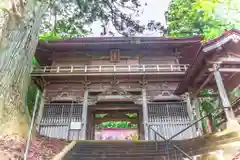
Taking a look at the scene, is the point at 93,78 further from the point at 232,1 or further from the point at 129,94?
the point at 232,1

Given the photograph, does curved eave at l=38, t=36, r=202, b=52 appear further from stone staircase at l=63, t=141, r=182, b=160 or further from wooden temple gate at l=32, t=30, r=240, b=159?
stone staircase at l=63, t=141, r=182, b=160

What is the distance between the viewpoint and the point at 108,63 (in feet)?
47.2

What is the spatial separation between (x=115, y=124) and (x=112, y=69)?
17625 millimetres

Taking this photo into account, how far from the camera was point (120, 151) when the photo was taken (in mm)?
7180

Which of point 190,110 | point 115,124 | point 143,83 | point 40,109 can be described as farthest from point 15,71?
point 115,124

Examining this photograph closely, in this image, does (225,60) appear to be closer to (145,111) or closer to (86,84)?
(145,111)

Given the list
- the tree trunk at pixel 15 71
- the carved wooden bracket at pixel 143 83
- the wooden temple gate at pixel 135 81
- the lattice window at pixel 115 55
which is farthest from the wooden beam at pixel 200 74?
the tree trunk at pixel 15 71

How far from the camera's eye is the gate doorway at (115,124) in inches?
617

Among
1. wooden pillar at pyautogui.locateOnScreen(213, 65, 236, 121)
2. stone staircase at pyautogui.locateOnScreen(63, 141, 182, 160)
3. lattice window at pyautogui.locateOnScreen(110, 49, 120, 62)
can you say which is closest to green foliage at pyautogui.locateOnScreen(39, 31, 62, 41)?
lattice window at pyautogui.locateOnScreen(110, 49, 120, 62)

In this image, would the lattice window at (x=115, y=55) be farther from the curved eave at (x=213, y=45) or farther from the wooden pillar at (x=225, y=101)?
the wooden pillar at (x=225, y=101)

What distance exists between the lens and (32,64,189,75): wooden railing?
12414 millimetres

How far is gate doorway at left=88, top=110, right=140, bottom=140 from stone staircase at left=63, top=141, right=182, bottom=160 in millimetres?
7245

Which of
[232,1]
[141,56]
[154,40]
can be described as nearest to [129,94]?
[141,56]

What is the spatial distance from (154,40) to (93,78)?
5059 mm
